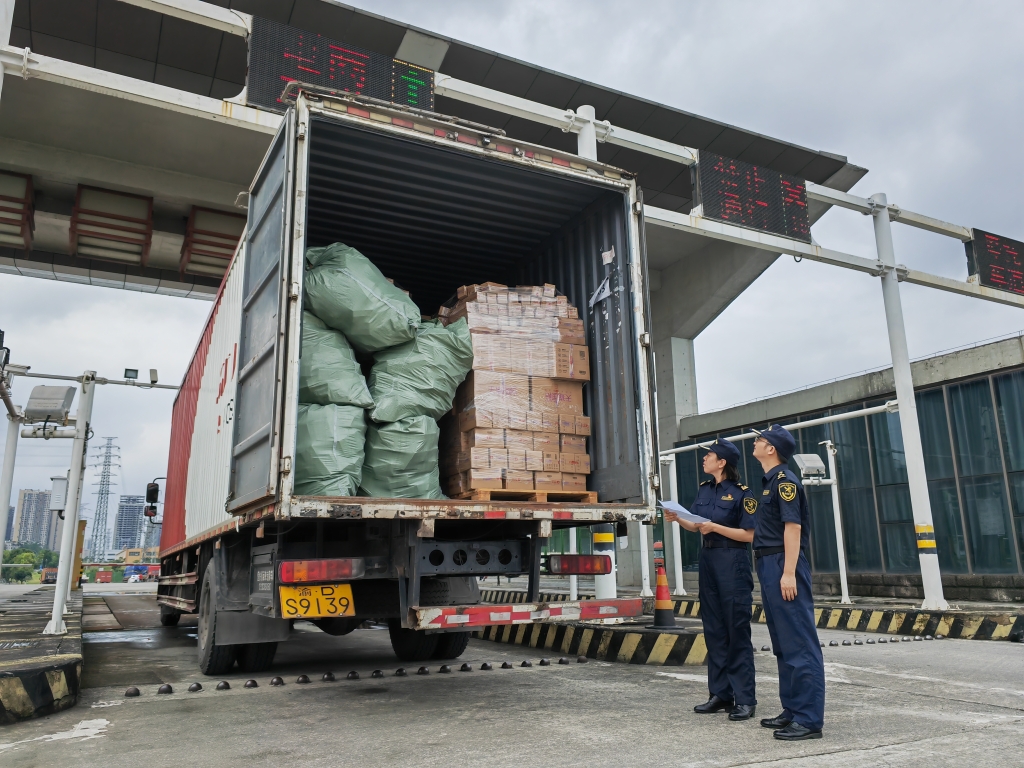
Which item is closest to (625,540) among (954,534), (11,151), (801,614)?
(954,534)

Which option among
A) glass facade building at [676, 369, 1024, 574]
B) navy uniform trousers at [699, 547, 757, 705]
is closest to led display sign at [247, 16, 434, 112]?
navy uniform trousers at [699, 547, 757, 705]

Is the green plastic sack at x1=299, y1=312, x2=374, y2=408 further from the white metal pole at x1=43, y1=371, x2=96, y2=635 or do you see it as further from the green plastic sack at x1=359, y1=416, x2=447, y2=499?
the white metal pole at x1=43, y1=371, x2=96, y2=635

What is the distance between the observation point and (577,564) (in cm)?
547

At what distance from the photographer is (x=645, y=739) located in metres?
3.85

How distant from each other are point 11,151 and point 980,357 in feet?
57.1

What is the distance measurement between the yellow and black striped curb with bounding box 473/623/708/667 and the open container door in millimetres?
3748

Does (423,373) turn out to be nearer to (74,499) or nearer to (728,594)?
(728,594)

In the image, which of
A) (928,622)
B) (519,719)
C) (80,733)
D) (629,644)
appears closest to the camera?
(80,733)

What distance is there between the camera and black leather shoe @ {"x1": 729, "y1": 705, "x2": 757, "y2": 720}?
4277 millimetres

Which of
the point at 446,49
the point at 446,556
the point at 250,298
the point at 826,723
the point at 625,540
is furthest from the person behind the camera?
the point at 625,540

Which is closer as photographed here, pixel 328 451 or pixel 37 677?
pixel 37 677

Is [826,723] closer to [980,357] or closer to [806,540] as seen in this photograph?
[806,540]

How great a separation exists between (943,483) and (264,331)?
14809mm

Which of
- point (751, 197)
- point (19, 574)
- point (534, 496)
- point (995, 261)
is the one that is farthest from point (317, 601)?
point (19, 574)
